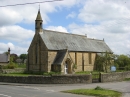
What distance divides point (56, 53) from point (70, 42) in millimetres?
7156

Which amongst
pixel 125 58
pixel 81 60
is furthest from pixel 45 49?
pixel 125 58

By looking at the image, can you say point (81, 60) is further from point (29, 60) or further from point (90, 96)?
point (90, 96)

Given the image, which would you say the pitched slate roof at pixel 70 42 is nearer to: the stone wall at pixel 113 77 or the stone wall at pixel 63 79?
the stone wall at pixel 113 77

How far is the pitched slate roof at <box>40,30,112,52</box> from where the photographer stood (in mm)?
49250

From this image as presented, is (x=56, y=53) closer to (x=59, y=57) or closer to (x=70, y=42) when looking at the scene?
(x=59, y=57)

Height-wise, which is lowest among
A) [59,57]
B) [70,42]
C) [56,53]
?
[59,57]

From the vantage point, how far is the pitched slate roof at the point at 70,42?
49250mm

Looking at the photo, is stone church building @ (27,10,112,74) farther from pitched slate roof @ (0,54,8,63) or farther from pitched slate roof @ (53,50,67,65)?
pitched slate roof @ (0,54,8,63)

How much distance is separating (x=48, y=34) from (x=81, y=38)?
529 inches

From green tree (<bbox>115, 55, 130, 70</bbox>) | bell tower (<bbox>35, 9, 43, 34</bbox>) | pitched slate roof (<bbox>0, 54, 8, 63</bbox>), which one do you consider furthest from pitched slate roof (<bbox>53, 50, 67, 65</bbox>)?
pitched slate roof (<bbox>0, 54, 8, 63</bbox>)

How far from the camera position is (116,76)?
105 feet

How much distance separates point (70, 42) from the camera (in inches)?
2148

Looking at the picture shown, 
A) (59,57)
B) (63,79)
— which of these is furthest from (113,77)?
(59,57)

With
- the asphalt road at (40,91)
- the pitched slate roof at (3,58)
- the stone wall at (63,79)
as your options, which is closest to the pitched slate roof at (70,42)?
the stone wall at (63,79)
